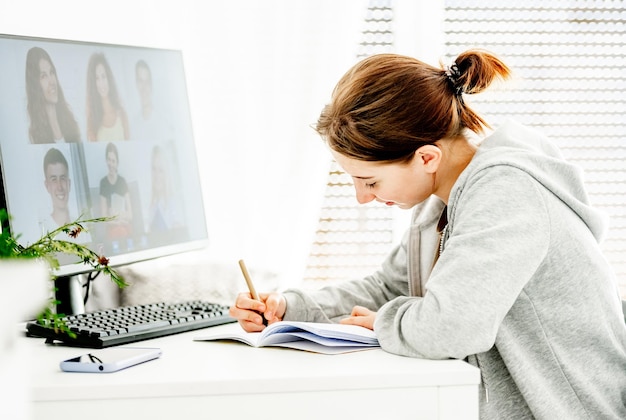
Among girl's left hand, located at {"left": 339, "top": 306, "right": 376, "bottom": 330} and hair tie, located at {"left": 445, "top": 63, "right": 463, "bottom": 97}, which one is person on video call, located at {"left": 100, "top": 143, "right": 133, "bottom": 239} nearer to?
girl's left hand, located at {"left": 339, "top": 306, "right": 376, "bottom": 330}

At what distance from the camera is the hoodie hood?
1.15m

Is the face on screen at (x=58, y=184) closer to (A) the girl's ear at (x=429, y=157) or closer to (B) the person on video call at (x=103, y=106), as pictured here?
(B) the person on video call at (x=103, y=106)

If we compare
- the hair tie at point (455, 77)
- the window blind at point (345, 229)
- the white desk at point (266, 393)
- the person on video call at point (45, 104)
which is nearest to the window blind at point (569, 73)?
the window blind at point (345, 229)

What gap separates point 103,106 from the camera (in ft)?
4.71

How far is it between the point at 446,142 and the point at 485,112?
875mm

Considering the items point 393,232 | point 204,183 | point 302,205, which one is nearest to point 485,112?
point 393,232

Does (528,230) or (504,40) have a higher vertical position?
(504,40)

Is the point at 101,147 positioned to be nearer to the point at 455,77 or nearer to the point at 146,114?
the point at 146,114

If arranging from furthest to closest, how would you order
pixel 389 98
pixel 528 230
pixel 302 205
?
pixel 302 205 < pixel 389 98 < pixel 528 230

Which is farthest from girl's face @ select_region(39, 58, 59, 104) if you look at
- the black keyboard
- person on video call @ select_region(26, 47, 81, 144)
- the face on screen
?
the black keyboard

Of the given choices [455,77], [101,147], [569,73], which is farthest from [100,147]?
[569,73]

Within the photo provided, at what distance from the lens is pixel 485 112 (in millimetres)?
2100

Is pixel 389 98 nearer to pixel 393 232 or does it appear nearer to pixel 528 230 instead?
pixel 528 230

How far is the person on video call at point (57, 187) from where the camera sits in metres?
1.30
